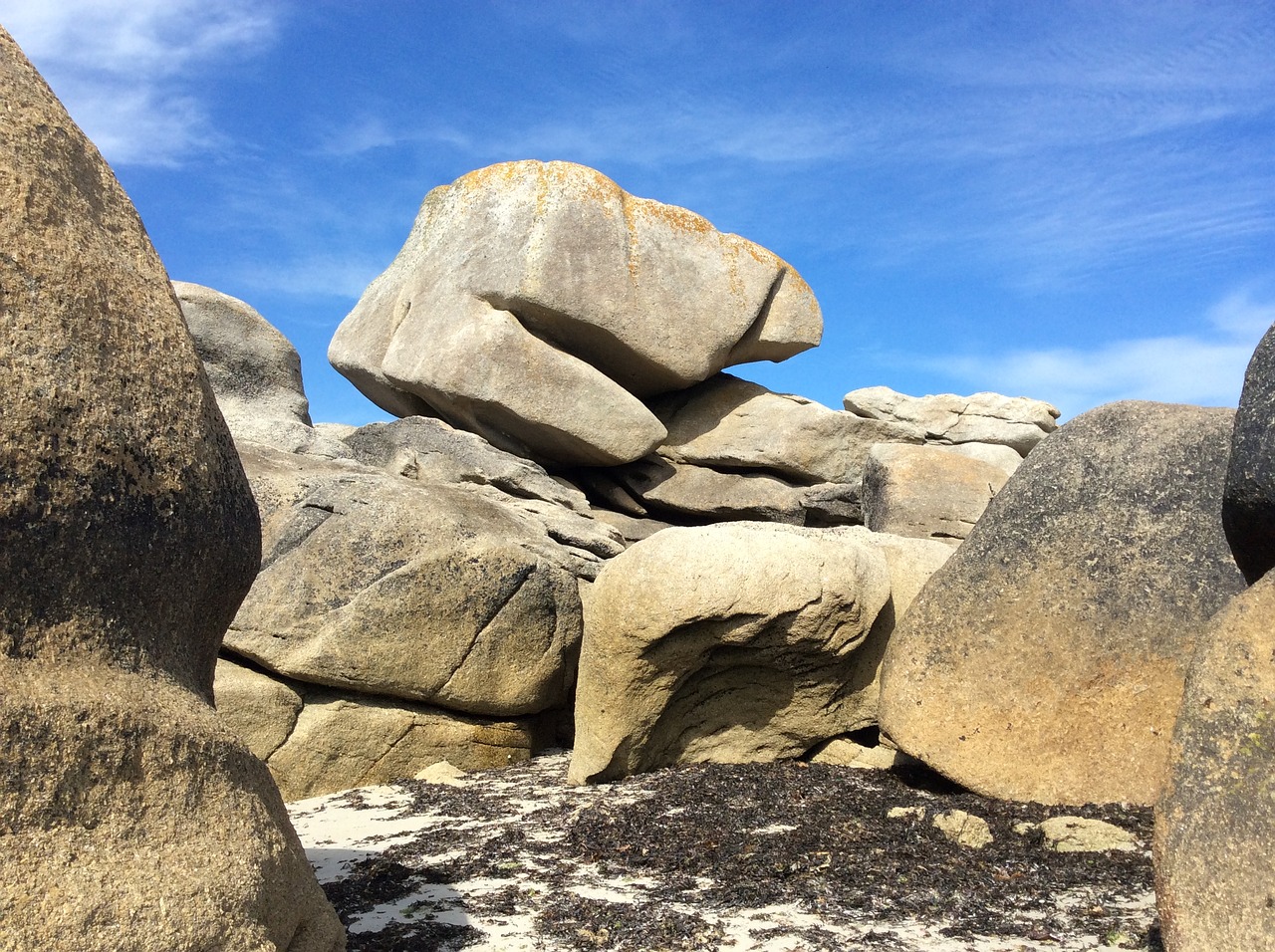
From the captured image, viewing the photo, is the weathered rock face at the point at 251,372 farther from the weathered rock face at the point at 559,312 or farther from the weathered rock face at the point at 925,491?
the weathered rock face at the point at 925,491

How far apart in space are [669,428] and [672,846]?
998 cm

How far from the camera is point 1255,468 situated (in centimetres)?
345

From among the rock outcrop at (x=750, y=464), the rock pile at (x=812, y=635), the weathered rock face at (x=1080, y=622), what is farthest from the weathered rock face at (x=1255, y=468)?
the rock outcrop at (x=750, y=464)

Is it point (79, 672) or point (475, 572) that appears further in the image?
point (475, 572)

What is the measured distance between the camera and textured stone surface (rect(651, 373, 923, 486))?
14.9 meters

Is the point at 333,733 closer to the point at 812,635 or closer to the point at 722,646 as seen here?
the point at 722,646

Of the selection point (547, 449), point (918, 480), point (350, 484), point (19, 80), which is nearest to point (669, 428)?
point (547, 449)

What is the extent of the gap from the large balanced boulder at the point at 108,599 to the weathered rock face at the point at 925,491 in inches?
401

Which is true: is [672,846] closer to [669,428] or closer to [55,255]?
[55,255]

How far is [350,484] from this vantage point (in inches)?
312

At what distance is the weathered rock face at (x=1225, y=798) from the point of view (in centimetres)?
309

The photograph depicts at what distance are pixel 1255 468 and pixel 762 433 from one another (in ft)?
37.9

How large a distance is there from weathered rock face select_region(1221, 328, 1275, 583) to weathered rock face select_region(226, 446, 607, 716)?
16.1ft

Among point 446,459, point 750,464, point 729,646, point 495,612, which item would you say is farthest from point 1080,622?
point 750,464
